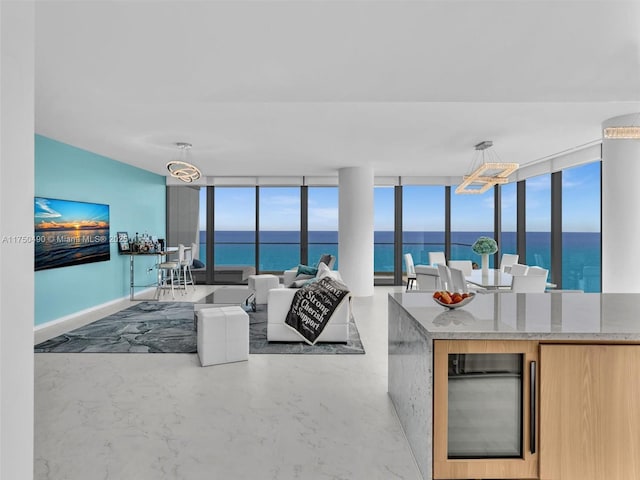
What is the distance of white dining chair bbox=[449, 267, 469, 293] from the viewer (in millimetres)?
4465

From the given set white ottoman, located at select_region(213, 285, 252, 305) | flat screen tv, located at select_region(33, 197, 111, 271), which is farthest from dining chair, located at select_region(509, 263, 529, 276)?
→ flat screen tv, located at select_region(33, 197, 111, 271)

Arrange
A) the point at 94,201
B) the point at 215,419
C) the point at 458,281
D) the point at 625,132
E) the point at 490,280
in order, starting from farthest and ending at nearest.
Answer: the point at 94,201 < the point at 490,280 < the point at 458,281 < the point at 625,132 < the point at 215,419

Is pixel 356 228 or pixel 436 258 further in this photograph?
pixel 436 258

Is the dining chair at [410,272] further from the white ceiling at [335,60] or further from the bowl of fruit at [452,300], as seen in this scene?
the bowl of fruit at [452,300]

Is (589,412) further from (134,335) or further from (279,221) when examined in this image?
(279,221)

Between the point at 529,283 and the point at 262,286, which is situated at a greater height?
the point at 529,283

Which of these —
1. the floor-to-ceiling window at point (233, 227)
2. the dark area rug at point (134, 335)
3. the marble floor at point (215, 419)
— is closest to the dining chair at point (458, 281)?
the marble floor at point (215, 419)

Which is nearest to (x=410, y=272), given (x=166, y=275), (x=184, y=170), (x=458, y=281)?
(x=458, y=281)

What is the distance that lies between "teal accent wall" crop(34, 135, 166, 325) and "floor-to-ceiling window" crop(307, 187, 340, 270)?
11.5 feet

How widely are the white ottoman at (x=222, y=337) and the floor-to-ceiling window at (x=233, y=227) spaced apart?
5.52 m

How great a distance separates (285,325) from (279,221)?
199 inches

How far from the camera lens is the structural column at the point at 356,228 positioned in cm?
786

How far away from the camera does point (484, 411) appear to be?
1.99 metres

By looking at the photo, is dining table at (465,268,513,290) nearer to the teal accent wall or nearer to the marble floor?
the marble floor
